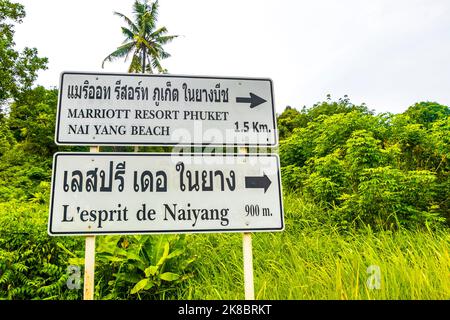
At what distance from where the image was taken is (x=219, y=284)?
3.14 m

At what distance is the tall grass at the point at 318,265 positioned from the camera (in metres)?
2.37

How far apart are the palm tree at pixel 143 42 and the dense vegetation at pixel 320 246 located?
47.3 feet

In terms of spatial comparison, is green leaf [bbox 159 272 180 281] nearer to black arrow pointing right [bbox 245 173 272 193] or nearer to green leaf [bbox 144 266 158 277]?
green leaf [bbox 144 266 158 277]

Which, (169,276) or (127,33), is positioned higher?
(127,33)

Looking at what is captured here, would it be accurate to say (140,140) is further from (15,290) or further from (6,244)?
(6,244)

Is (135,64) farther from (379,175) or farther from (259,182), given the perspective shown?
(259,182)

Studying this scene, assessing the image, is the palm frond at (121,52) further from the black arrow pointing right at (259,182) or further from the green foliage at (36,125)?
the black arrow pointing right at (259,182)

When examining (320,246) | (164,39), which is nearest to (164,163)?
(320,246)

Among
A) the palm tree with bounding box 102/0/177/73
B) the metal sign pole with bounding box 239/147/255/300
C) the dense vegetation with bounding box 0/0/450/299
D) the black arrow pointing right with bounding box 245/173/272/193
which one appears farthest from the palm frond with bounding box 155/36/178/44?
the metal sign pole with bounding box 239/147/255/300

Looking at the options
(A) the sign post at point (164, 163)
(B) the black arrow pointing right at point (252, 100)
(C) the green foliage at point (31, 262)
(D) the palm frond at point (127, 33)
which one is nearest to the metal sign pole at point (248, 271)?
(A) the sign post at point (164, 163)

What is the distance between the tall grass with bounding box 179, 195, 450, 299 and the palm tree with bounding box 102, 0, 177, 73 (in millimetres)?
16325

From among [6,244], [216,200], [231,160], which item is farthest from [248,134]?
[6,244]

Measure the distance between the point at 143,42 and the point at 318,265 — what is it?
18651 mm

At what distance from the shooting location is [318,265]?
2.92 m
